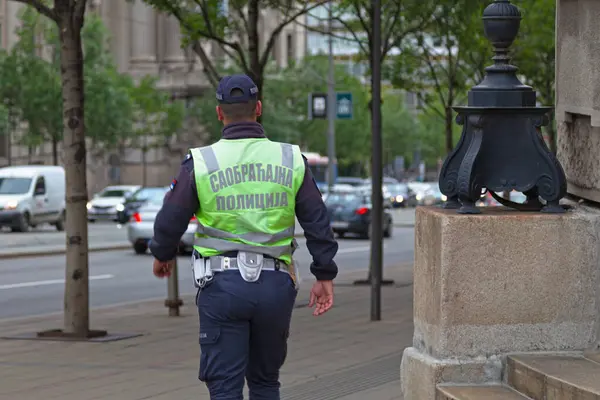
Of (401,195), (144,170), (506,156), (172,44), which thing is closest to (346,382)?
(506,156)

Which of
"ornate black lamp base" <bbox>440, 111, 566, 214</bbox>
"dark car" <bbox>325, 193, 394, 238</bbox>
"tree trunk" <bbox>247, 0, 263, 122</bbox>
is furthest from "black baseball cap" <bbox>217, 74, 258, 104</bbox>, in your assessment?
"dark car" <bbox>325, 193, 394, 238</bbox>

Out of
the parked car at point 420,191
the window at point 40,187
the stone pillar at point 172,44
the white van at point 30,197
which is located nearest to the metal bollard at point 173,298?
the white van at point 30,197

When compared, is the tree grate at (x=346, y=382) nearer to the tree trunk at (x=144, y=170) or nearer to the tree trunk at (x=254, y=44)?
the tree trunk at (x=254, y=44)

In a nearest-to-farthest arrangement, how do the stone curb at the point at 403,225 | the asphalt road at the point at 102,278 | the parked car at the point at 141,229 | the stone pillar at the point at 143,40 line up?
1. the asphalt road at the point at 102,278
2. the parked car at the point at 141,229
3. the stone curb at the point at 403,225
4. the stone pillar at the point at 143,40

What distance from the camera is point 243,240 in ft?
19.6

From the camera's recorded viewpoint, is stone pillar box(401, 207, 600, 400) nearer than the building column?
Yes

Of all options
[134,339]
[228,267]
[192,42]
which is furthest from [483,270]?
[192,42]

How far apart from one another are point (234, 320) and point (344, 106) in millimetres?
42829

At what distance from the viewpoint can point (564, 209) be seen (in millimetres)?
6934

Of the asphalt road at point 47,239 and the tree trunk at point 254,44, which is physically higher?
the tree trunk at point 254,44

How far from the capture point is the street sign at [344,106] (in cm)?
4803

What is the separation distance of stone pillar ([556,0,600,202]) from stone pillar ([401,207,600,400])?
0.72 meters

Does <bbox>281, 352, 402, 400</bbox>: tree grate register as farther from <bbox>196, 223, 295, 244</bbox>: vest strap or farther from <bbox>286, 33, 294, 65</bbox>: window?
<bbox>286, 33, 294, 65</bbox>: window

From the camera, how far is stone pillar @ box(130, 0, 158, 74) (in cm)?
8306
